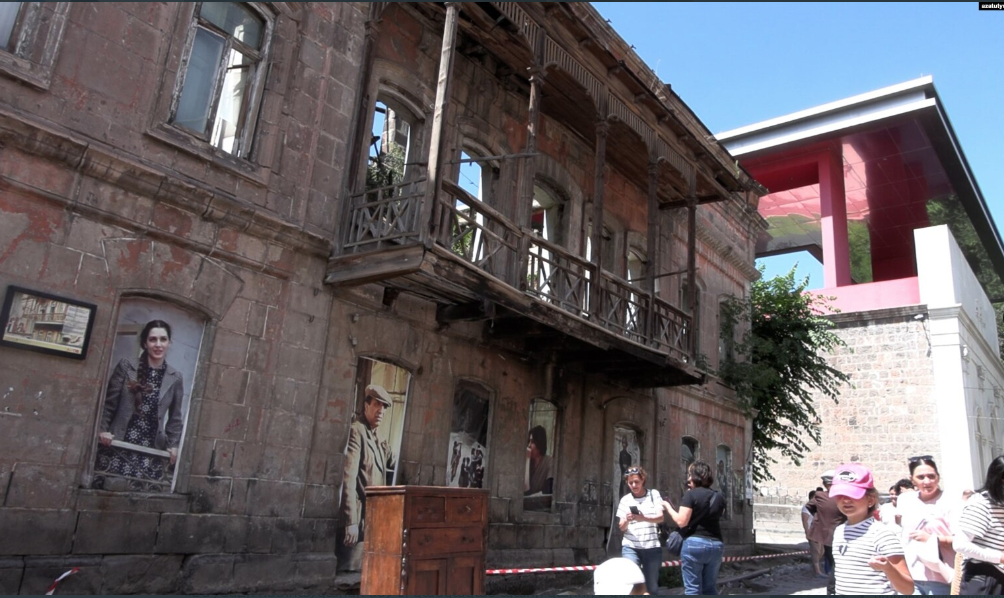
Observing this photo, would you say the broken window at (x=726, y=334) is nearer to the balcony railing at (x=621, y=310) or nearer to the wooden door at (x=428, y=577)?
the balcony railing at (x=621, y=310)

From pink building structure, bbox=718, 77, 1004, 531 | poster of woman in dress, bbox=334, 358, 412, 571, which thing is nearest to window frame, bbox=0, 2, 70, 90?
poster of woman in dress, bbox=334, 358, 412, 571

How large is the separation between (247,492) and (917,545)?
650cm

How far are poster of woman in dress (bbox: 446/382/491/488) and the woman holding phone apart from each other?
11.8 ft

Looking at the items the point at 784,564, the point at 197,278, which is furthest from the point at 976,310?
the point at 197,278

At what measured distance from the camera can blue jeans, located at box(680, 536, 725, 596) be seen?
6934mm

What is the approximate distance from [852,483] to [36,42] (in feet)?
26.0

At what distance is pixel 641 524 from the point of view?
25.9ft

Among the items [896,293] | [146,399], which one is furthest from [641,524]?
[896,293]

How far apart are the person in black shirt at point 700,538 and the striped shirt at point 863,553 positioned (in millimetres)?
2548

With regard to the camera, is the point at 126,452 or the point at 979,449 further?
the point at 979,449

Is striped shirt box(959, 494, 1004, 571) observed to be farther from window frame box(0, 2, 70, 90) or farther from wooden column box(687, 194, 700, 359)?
wooden column box(687, 194, 700, 359)

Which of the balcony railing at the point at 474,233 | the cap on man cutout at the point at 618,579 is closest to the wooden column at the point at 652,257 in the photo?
the balcony railing at the point at 474,233

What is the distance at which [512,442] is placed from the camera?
12.0 meters

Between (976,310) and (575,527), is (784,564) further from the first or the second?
(976,310)
